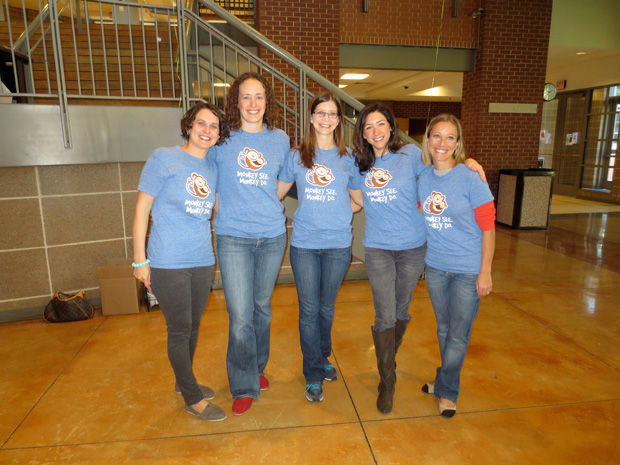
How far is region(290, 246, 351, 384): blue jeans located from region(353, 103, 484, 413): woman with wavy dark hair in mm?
197

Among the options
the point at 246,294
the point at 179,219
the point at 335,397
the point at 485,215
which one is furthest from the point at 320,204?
the point at 335,397

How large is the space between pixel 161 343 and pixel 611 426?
2965 mm

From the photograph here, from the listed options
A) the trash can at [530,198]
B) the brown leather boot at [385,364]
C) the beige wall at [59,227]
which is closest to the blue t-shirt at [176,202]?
the brown leather boot at [385,364]

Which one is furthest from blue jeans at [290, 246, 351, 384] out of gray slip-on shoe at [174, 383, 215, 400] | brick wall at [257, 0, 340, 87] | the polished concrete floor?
brick wall at [257, 0, 340, 87]

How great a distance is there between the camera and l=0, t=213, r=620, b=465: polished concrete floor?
6.98 ft

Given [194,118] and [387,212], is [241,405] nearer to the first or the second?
[387,212]

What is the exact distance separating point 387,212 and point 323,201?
0.35 meters

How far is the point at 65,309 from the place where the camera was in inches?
147

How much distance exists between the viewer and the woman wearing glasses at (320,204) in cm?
230

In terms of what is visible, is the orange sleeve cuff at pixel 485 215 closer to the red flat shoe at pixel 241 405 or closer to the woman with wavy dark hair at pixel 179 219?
the woman with wavy dark hair at pixel 179 219

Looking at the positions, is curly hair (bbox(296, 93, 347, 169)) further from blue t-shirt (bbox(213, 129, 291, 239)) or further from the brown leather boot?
the brown leather boot

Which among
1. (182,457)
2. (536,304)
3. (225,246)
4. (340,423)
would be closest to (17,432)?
(182,457)

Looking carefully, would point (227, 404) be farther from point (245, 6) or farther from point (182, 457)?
point (245, 6)

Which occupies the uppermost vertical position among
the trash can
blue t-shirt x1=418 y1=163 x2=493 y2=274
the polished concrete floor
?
blue t-shirt x1=418 y1=163 x2=493 y2=274
